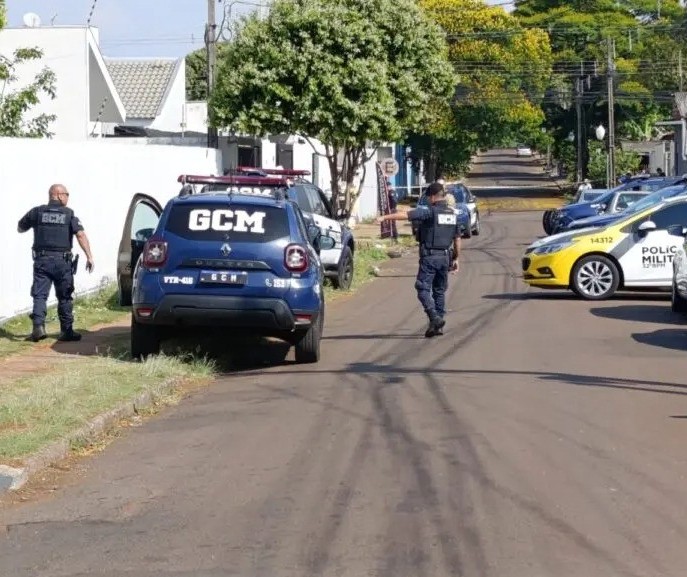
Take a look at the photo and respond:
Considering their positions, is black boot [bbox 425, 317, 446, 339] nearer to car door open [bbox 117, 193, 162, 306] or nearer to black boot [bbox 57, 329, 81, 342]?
car door open [bbox 117, 193, 162, 306]

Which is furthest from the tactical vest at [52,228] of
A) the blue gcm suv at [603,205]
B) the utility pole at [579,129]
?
the utility pole at [579,129]

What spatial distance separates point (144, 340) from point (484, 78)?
5830 centimetres

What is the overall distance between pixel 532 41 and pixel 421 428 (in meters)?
63.6

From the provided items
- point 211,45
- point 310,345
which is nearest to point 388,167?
point 211,45

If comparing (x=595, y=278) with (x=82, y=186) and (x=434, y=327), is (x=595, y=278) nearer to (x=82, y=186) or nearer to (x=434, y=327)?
(x=434, y=327)

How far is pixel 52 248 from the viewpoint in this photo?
14242mm

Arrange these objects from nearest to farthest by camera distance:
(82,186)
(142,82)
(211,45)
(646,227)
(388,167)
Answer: (82,186)
(646,227)
(211,45)
(388,167)
(142,82)

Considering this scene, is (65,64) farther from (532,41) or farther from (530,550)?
(532,41)

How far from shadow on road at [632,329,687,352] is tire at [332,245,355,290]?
7045 millimetres

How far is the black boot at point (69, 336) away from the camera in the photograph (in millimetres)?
14656

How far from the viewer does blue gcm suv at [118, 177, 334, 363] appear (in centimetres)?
1266

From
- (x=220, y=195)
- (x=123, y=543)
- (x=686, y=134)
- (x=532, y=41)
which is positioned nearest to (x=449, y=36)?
(x=532, y=41)

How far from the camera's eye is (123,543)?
6887 millimetres

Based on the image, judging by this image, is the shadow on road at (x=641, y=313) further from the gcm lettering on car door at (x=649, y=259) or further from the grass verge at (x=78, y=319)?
the grass verge at (x=78, y=319)
